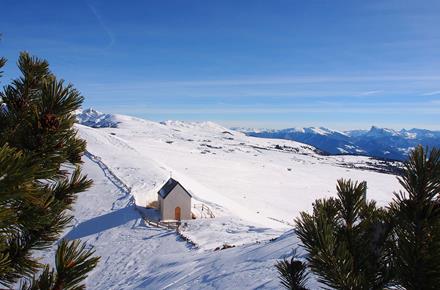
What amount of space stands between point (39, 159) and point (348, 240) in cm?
225

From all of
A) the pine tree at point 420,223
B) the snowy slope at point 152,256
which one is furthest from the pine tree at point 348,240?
the snowy slope at point 152,256

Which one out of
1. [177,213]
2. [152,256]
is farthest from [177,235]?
[177,213]

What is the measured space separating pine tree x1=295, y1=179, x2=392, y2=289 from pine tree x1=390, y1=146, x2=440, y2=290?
0.99 feet

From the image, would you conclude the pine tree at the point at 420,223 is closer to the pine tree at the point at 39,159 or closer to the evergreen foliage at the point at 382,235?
the evergreen foliage at the point at 382,235

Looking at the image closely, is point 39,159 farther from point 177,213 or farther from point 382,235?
point 177,213

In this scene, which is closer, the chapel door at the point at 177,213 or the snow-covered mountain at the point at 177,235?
the snow-covered mountain at the point at 177,235

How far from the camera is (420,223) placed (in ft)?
7.04

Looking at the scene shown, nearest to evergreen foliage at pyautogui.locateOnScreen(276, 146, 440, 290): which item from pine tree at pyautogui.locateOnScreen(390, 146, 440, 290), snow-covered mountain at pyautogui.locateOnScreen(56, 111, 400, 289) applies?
pine tree at pyautogui.locateOnScreen(390, 146, 440, 290)

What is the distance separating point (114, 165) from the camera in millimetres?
59750

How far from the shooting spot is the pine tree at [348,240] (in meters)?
2.32

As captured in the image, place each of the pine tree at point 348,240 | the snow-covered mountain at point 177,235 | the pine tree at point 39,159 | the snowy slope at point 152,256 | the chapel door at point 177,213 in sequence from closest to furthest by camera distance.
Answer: the pine tree at point 348,240 → the pine tree at point 39,159 → the snowy slope at point 152,256 → the snow-covered mountain at point 177,235 → the chapel door at point 177,213

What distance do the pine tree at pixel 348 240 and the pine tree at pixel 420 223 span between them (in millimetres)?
302

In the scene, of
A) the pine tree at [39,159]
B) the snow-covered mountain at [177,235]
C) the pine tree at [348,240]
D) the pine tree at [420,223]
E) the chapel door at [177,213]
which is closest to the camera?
the pine tree at [420,223]

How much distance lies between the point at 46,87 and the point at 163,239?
93.6ft
